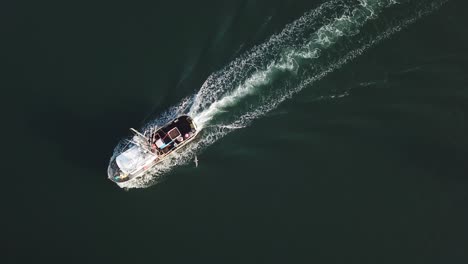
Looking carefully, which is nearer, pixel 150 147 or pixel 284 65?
pixel 150 147

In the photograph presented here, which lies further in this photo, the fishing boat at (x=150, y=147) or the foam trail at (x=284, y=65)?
the foam trail at (x=284, y=65)

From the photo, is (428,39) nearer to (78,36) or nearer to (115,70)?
(115,70)

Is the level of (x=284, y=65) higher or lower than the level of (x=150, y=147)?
higher

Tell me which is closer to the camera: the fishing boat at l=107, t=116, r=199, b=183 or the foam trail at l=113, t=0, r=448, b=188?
the fishing boat at l=107, t=116, r=199, b=183
